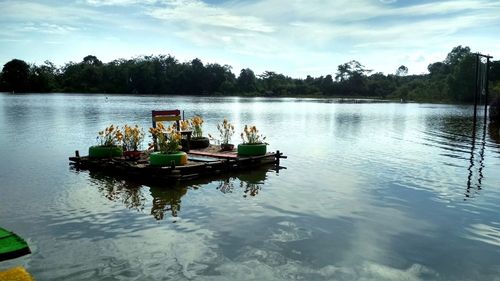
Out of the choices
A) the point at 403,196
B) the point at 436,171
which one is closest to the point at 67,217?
the point at 403,196

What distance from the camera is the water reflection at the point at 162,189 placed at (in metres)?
12.1

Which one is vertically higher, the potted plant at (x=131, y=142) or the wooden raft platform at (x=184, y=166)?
the potted plant at (x=131, y=142)

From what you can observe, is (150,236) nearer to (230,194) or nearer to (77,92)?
(230,194)

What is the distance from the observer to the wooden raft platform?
594 inches

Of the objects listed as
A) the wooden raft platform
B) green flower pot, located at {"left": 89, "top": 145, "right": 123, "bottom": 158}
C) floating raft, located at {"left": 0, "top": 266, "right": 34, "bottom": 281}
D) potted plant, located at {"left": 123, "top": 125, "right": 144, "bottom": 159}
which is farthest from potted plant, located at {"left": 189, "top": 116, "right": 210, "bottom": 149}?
floating raft, located at {"left": 0, "top": 266, "right": 34, "bottom": 281}

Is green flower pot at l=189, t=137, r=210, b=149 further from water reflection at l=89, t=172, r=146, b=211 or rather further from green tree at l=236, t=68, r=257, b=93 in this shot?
green tree at l=236, t=68, r=257, b=93

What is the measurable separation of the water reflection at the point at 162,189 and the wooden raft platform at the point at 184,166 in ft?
1.30

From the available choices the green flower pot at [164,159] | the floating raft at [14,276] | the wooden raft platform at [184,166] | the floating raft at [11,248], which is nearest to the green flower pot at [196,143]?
the wooden raft platform at [184,166]

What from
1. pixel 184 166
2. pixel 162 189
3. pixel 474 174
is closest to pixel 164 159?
pixel 184 166

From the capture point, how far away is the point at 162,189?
14195mm

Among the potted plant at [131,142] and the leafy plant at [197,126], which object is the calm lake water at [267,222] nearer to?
the potted plant at [131,142]

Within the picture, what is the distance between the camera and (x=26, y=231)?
9.85 meters

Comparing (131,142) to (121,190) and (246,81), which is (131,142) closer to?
(121,190)

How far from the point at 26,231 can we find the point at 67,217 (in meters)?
1.17
